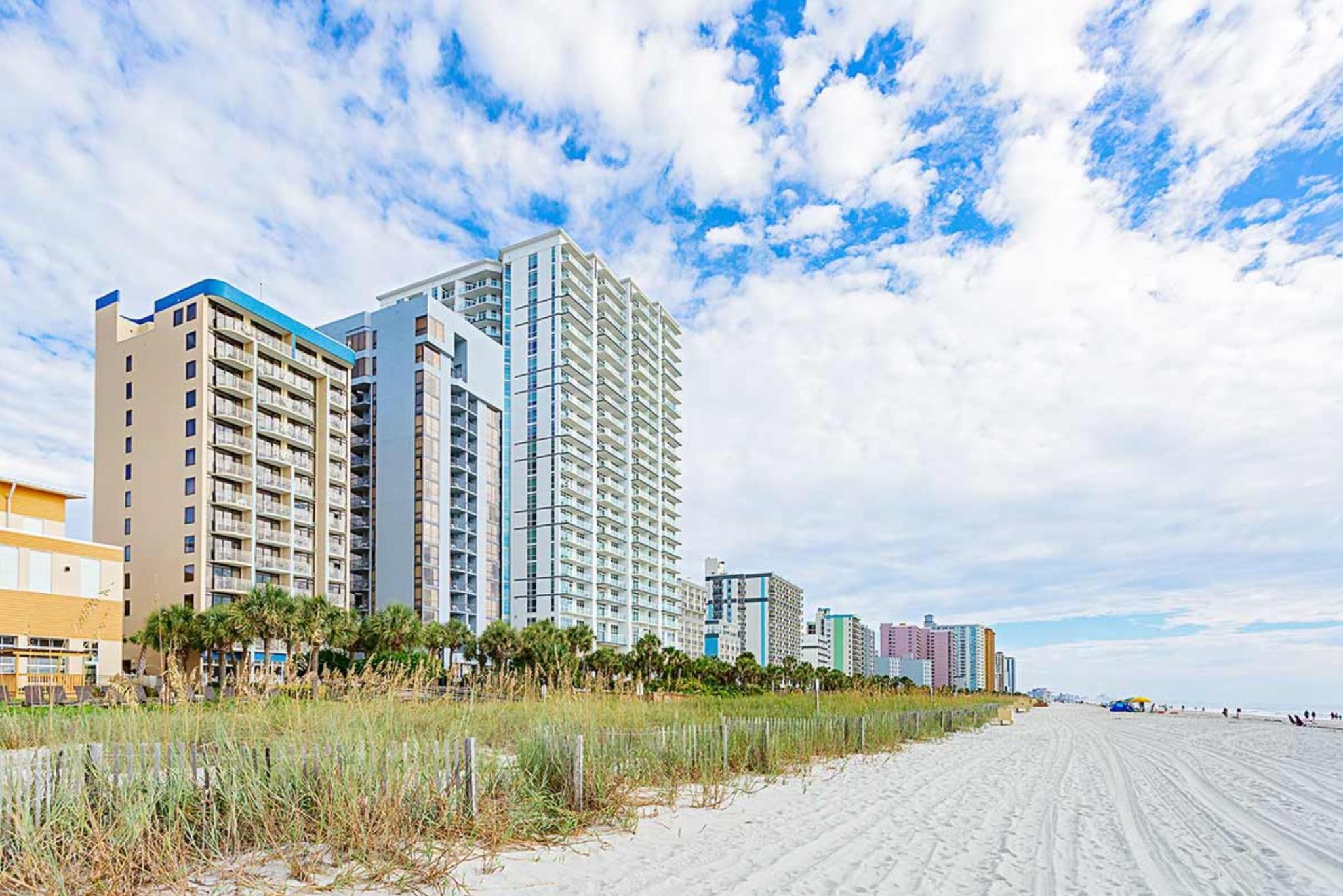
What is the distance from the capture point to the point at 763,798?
10336 millimetres

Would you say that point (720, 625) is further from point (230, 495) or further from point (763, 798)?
point (763, 798)

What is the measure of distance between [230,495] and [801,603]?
439ft

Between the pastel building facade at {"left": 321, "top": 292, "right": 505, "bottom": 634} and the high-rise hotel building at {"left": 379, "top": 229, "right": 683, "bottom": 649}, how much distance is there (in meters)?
6.22

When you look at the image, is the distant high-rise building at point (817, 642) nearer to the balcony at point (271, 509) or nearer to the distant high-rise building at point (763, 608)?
the distant high-rise building at point (763, 608)

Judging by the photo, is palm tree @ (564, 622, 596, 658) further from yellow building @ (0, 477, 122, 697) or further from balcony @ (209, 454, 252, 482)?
yellow building @ (0, 477, 122, 697)

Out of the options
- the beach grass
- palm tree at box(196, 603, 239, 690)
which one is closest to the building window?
palm tree at box(196, 603, 239, 690)

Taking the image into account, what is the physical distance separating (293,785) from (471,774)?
136 cm

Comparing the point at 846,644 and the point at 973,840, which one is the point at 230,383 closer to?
the point at 973,840

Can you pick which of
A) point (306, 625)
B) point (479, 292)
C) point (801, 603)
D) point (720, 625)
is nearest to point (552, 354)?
point (479, 292)

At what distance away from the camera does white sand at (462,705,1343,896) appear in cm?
653

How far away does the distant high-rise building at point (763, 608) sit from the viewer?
144625 mm

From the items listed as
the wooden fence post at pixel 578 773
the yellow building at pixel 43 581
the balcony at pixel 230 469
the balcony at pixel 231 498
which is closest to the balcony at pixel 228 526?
the balcony at pixel 231 498

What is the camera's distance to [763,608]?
146 metres

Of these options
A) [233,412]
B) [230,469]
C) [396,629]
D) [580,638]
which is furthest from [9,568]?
[580,638]
